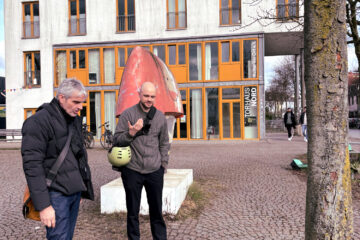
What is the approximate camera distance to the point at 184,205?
483 cm

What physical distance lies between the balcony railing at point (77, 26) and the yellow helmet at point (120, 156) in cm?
1772

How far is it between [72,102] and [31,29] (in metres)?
20.1

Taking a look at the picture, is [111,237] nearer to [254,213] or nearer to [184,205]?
[184,205]

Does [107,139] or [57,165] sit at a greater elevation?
[57,165]

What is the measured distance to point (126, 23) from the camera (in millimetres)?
18547

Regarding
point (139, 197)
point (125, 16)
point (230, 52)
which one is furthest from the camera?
point (125, 16)

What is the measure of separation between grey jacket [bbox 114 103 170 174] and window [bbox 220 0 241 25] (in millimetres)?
15748

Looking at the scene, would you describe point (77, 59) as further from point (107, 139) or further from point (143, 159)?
point (143, 159)

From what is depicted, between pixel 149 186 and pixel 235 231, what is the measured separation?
1436 mm

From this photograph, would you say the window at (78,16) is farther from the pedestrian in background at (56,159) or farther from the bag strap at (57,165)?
the bag strap at (57,165)

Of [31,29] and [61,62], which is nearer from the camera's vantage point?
[61,62]

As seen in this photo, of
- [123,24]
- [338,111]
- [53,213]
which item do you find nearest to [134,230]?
[53,213]

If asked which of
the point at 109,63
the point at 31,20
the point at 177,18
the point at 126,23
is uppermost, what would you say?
the point at 31,20

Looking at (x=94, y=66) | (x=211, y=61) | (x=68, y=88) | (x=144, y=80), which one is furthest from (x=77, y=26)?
(x=68, y=88)
